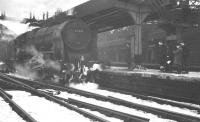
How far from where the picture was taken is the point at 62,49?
14.6 meters

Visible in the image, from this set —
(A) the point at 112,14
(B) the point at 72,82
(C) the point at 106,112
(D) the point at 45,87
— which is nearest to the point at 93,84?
(B) the point at 72,82

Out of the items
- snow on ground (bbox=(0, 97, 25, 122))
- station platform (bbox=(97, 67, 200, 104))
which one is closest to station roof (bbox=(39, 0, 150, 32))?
station platform (bbox=(97, 67, 200, 104))

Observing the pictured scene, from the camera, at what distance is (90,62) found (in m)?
14.7

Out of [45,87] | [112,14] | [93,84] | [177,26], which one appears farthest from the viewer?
[112,14]

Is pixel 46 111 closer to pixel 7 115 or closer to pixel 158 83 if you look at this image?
pixel 7 115

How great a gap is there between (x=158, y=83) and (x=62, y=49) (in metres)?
5.70

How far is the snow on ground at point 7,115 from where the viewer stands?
660cm

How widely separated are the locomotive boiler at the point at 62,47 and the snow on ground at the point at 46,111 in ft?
16.4

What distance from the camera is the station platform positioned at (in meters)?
9.85

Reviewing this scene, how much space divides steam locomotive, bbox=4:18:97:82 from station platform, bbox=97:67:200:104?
1.83m

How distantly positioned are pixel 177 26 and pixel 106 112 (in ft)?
36.0

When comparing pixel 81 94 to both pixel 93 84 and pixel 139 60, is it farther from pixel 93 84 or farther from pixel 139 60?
pixel 139 60

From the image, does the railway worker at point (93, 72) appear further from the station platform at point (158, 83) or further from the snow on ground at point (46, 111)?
the snow on ground at point (46, 111)

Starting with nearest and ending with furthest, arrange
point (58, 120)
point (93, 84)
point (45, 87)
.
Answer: point (58, 120)
point (45, 87)
point (93, 84)
